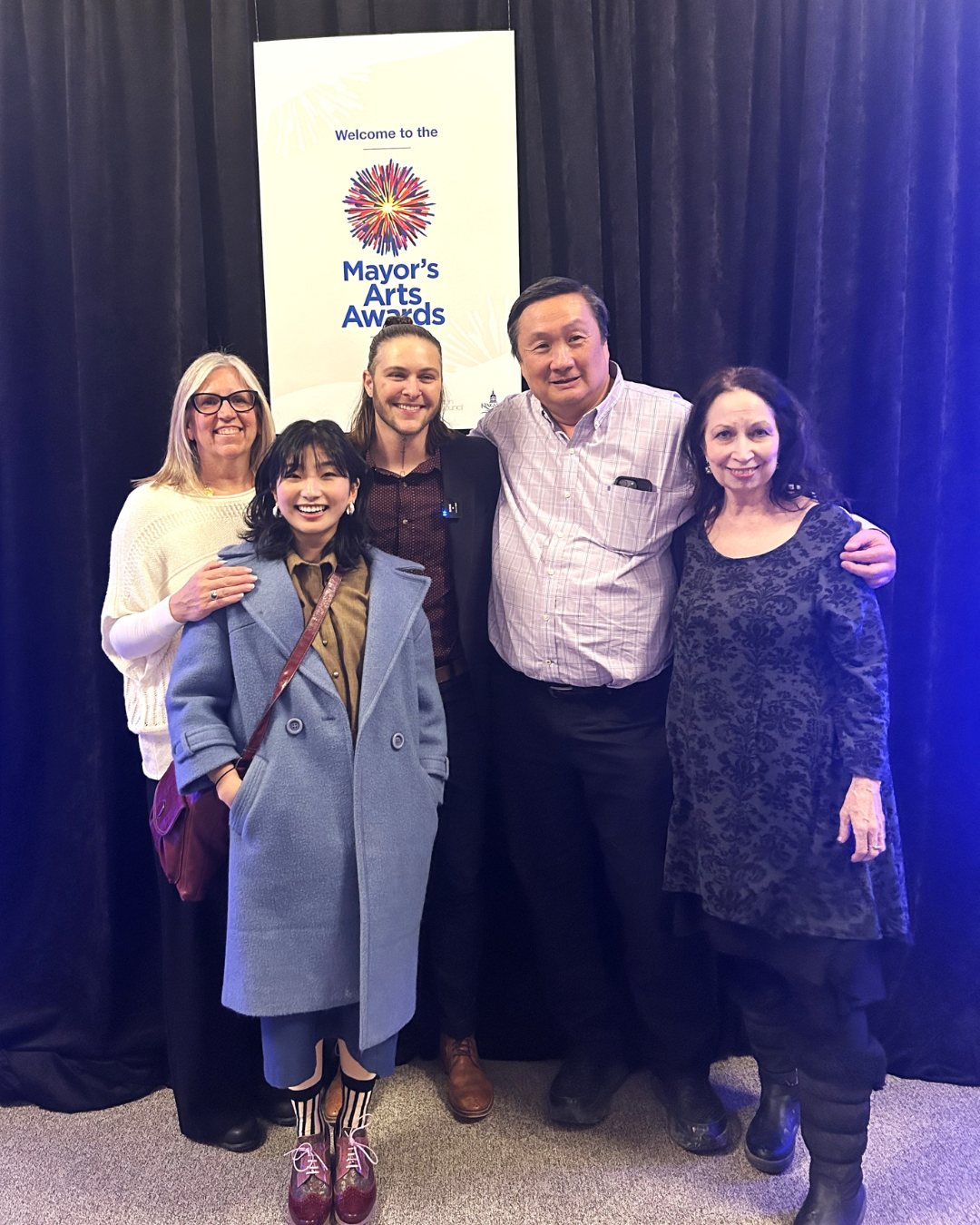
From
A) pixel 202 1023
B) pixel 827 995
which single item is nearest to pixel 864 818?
pixel 827 995

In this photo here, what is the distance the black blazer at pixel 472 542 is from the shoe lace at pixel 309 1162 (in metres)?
0.97

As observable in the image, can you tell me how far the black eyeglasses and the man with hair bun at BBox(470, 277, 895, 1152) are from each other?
59cm

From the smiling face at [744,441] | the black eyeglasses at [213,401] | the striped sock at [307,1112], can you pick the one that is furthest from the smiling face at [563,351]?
the striped sock at [307,1112]

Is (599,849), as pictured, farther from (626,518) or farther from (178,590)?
(178,590)

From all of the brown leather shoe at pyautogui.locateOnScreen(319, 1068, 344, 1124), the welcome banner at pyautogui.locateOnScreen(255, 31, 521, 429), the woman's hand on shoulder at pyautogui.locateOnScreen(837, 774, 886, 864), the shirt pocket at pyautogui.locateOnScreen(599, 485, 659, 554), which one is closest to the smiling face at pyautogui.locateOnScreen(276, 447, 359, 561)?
the shirt pocket at pyautogui.locateOnScreen(599, 485, 659, 554)

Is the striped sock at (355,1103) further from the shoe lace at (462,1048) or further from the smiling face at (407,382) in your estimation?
the smiling face at (407,382)

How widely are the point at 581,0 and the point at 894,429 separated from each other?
1.32 m

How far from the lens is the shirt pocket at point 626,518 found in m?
1.91

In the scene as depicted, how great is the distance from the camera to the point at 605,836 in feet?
6.55

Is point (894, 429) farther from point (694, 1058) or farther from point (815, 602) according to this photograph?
point (694, 1058)

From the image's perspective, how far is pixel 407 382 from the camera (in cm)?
190

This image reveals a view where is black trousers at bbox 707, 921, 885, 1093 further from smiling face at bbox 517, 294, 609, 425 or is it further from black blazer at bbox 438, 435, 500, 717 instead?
smiling face at bbox 517, 294, 609, 425

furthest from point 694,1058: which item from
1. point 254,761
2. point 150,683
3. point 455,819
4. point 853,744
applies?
point 150,683

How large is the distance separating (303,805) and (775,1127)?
50.2 inches
